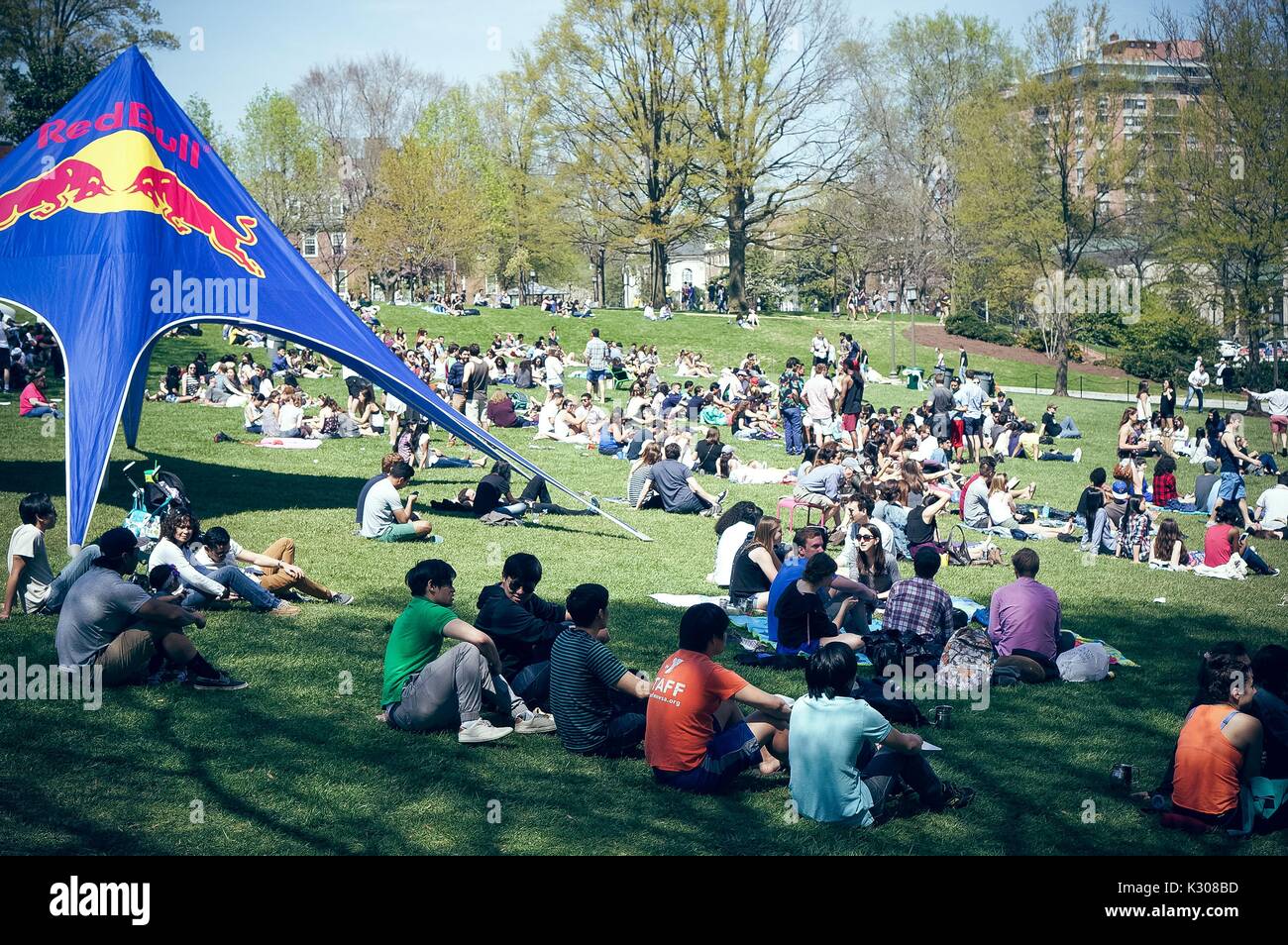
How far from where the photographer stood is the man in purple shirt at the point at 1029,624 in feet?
32.2

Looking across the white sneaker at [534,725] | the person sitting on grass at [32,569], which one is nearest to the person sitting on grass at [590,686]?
the white sneaker at [534,725]

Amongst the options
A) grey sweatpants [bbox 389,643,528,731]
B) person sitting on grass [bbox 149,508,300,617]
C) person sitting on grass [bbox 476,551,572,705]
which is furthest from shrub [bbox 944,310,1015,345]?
grey sweatpants [bbox 389,643,528,731]

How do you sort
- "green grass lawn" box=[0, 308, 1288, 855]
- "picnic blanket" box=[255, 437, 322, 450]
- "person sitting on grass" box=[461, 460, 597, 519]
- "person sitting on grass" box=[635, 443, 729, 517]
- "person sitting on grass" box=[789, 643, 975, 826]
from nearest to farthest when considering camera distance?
"green grass lawn" box=[0, 308, 1288, 855]
"person sitting on grass" box=[789, 643, 975, 826]
"person sitting on grass" box=[461, 460, 597, 519]
"person sitting on grass" box=[635, 443, 729, 517]
"picnic blanket" box=[255, 437, 322, 450]

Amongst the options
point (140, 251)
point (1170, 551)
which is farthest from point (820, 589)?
point (140, 251)

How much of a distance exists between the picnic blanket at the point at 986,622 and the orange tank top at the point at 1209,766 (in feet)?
11.0

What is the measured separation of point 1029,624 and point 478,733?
15.7 feet

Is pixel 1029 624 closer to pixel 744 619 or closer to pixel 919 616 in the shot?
pixel 919 616

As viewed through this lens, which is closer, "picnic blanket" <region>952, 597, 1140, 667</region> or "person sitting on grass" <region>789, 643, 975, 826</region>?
"person sitting on grass" <region>789, 643, 975, 826</region>

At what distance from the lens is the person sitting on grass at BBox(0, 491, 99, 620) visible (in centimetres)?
974

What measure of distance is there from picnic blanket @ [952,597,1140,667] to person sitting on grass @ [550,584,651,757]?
4.07m

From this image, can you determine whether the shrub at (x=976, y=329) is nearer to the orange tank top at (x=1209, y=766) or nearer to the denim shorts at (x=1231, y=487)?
the denim shorts at (x=1231, y=487)

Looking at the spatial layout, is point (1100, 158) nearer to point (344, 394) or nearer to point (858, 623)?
point (344, 394)

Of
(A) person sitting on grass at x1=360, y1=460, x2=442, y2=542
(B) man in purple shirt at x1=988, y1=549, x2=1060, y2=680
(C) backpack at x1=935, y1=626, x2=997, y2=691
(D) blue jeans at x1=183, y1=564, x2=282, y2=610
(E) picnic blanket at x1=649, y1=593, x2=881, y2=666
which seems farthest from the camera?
(A) person sitting on grass at x1=360, y1=460, x2=442, y2=542

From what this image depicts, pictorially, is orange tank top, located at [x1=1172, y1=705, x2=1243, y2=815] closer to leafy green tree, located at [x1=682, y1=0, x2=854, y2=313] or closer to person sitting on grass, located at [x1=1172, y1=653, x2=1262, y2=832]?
person sitting on grass, located at [x1=1172, y1=653, x2=1262, y2=832]
